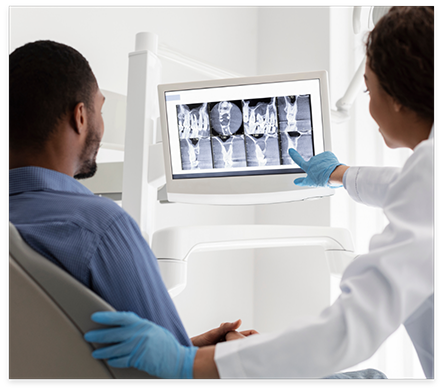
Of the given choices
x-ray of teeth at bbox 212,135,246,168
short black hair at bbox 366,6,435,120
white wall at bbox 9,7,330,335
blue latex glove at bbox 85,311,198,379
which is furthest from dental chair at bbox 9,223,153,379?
white wall at bbox 9,7,330,335

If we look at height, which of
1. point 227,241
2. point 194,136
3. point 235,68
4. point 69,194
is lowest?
point 227,241

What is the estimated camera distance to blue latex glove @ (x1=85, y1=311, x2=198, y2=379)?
2.26 feet

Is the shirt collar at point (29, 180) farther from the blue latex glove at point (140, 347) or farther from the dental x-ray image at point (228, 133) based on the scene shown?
the dental x-ray image at point (228, 133)

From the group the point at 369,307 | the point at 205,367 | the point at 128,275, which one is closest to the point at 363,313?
the point at 369,307

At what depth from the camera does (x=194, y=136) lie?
142 cm

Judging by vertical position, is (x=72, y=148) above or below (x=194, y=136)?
below

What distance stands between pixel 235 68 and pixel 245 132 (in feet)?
5.19

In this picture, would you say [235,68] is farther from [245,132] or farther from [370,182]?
[370,182]

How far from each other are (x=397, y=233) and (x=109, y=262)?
0.52m

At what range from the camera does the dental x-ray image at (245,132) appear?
4.48ft

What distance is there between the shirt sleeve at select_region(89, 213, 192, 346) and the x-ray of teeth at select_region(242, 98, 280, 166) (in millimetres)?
710

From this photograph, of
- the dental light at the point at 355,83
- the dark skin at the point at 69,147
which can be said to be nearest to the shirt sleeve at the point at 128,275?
the dark skin at the point at 69,147

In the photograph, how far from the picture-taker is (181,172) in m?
1.45

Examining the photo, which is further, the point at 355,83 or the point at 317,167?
the point at 355,83
